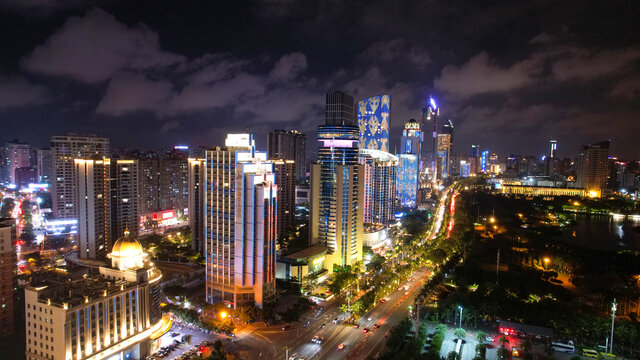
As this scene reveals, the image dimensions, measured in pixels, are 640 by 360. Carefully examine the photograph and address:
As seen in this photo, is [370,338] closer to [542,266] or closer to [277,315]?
[277,315]

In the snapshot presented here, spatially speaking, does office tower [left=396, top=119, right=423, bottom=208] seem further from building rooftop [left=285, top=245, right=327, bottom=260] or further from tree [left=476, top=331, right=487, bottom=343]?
tree [left=476, top=331, right=487, bottom=343]

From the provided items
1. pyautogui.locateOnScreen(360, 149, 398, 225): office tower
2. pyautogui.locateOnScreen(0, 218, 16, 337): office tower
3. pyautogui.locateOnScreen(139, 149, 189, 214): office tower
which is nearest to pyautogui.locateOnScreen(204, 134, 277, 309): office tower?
pyautogui.locateOnScreen(0, 218, 16, 337): office tower

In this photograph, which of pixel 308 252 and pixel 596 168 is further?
pixel 596 168

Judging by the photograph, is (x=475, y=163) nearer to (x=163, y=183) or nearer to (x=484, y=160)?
(x=484, y=160)

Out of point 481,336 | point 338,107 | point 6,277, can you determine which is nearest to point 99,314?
point 6,277

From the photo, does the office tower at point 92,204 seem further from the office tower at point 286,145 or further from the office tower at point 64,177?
the office tower at point 286,145

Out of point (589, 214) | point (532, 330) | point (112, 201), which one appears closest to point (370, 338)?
point (532, 330)
